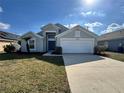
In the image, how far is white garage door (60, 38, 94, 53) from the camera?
21625mm

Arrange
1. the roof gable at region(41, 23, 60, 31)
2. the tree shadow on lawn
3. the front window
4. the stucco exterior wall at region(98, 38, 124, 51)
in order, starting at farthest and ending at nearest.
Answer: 1. the stucco exterior wall at region(98, 38, 124, 51)
2. the roof gable at region(41, 23, 60, 31)
3. the front window
4. the tree shadow on lawn

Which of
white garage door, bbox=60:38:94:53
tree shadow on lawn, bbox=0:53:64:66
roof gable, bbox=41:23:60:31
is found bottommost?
tree shadow on lawn, bbox=0:53:64:66

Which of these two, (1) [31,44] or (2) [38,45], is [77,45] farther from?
(1) [31,44]

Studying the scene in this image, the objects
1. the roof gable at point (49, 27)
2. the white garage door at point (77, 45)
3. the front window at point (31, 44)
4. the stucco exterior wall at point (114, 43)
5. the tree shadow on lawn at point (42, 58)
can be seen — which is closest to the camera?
the tree shadow on lawn at point (42, 58)

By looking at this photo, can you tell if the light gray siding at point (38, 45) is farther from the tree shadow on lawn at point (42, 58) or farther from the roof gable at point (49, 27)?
the tree shadow on lawn at point (42, 58)

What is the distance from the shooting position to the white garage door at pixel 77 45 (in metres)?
21.6

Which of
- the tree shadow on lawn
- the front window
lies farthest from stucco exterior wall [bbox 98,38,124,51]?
the front window

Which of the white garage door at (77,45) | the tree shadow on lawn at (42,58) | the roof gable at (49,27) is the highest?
the roof gable at (49,27)

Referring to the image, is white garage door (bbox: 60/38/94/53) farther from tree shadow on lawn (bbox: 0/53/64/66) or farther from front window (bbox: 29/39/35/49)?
front window (bbox: 29/39/35/49)

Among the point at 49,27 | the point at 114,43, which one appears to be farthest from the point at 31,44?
the point at 114,43

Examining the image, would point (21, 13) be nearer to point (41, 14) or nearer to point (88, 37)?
point (41, 14)

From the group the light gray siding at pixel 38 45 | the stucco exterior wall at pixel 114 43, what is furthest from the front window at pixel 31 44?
the stucco exterior wall at pixel 114 43

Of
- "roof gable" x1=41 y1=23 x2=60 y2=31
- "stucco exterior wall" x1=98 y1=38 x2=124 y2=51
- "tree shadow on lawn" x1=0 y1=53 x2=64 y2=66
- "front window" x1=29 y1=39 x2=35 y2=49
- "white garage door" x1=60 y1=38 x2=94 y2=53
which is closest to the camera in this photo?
"tree shadow on lawn" x1=0 y1=53 x2=64 y2=66

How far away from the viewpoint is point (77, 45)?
21.6 m
